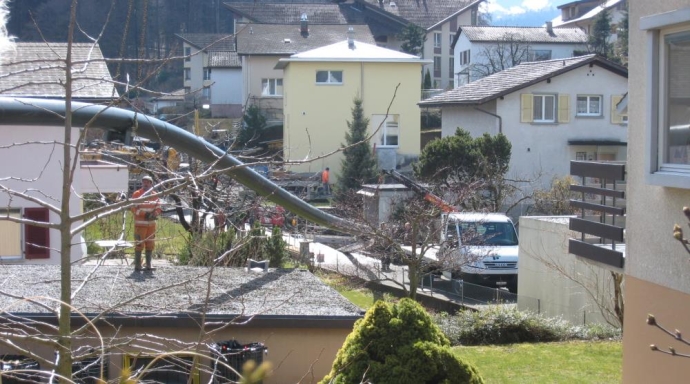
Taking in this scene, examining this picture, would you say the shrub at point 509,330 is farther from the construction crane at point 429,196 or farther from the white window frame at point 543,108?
the white window frame at point 543,108

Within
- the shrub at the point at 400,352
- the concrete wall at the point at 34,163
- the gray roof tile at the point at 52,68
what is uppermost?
the gray roof tile at the point at 52,68

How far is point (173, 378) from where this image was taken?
10883 mm

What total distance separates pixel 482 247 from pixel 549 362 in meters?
8.35

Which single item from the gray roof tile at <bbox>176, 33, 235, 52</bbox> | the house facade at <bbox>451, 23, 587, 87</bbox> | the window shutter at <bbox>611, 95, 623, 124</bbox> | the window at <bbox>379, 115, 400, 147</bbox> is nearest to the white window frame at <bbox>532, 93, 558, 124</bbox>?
the window shutter at <bbox>611, 95, 623, 124</bbox>

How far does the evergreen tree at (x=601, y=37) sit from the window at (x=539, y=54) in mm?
2864

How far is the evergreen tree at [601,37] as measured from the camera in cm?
6144

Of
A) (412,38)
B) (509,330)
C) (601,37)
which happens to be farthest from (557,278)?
(412,38)

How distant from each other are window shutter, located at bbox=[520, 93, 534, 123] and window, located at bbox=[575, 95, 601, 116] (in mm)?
2163

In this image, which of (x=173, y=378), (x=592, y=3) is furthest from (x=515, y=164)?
(x=592, y=3)

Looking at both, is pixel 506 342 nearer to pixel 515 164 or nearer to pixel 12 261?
pixel 12 261

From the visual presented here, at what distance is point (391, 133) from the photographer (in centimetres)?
4781

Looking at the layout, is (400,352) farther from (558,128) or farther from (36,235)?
(558,128)

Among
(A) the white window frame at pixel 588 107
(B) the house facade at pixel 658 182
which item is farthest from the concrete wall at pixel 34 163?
(A) the white window frame at pixel 588 107

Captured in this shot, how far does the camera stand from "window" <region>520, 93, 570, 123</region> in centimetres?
3875
